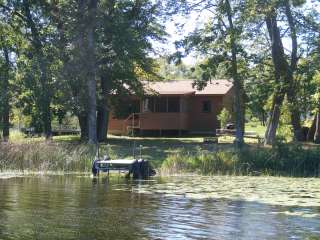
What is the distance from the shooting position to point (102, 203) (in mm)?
15602

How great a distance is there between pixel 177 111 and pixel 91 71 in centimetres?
1437

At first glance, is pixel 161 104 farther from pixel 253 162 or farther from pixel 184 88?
pixel 253 162

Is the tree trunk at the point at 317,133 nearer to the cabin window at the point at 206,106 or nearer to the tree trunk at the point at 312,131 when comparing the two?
the tree trunk at the point at 312,131

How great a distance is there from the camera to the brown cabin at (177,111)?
159 ft

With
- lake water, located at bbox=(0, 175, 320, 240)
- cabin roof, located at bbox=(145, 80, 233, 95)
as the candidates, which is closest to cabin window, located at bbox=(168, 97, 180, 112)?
cabin roof, located at bbox=(145, 80, 233, 95)

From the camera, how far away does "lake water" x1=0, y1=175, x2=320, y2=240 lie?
458 inches

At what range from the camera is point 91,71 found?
35.6 m

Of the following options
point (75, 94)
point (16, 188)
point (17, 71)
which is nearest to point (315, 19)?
point (75, 94)

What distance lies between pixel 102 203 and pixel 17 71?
2494cm

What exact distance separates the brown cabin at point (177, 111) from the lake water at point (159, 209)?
26622mm

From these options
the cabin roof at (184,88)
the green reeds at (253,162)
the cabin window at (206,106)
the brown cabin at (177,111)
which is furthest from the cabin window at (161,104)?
the green reeds at (253,162)

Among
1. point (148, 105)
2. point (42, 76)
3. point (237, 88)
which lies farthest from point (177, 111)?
point (42, 76)

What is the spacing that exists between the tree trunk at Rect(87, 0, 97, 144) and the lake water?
14.3 m

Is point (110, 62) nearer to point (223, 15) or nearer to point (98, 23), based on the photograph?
point (98, 23)
